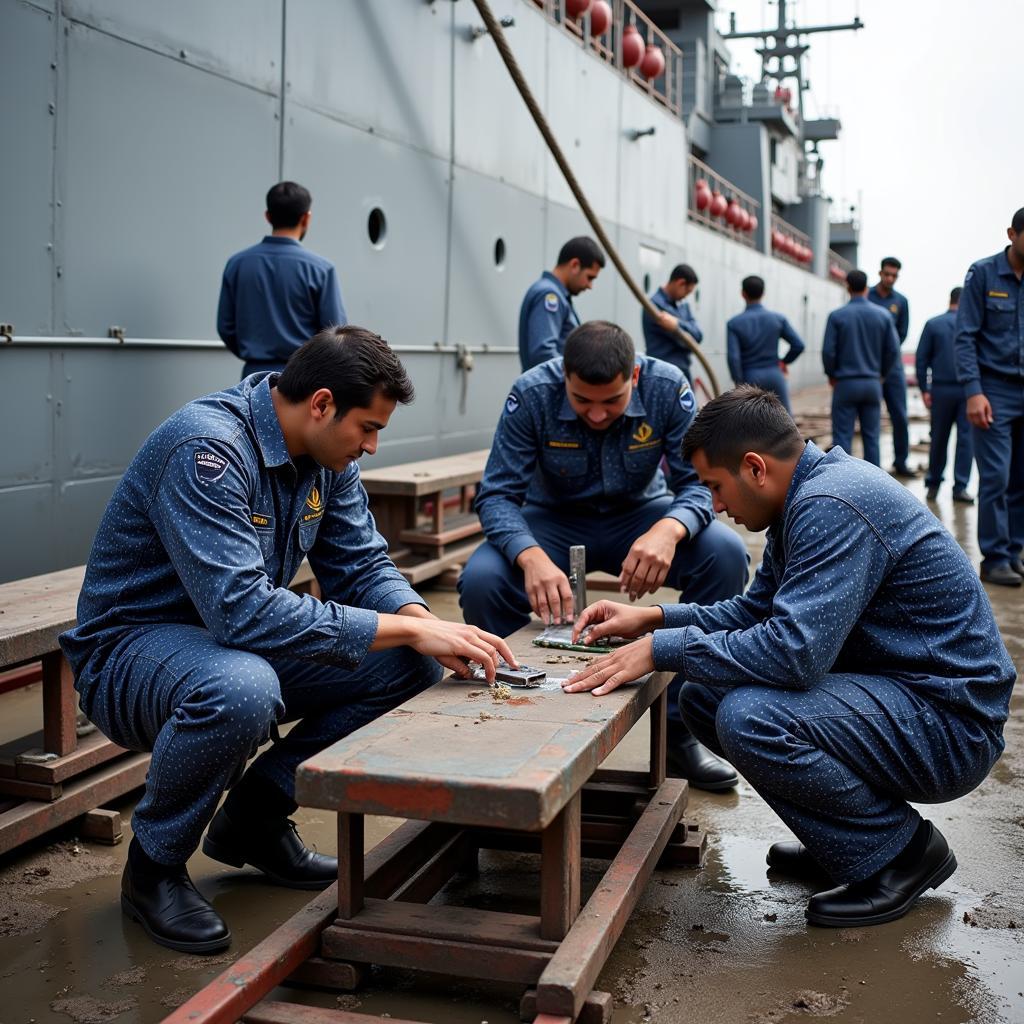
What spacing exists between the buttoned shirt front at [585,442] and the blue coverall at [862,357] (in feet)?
20.9

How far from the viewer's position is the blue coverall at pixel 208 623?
2.38 meters

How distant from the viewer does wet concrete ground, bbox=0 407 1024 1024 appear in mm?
2252

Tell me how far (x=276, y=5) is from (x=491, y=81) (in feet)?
9.44

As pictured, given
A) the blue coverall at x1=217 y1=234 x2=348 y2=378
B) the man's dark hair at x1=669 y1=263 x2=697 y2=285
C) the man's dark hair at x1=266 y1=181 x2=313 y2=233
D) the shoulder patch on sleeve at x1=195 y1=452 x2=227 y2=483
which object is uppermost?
the man's dark hair at x1=669 y1=263 x2=697 y2=285

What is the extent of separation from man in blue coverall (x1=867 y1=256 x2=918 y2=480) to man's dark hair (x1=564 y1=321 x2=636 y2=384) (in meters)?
7.43

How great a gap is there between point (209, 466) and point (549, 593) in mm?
1189

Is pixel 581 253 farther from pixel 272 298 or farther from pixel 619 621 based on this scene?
pixel 619 621

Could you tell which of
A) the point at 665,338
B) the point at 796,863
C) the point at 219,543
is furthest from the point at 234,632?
the point at 665,338

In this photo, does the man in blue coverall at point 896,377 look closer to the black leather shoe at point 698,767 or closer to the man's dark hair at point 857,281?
the man's dark hair at point 857,281

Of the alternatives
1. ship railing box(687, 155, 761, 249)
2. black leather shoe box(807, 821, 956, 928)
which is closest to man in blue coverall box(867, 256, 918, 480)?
ship railing box(687, 155, 761, 249)

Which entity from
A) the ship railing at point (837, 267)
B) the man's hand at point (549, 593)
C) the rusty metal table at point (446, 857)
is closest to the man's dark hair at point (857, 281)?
the man's hand at point (549, 593)

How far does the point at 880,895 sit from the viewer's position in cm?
262

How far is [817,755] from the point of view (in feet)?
8.23

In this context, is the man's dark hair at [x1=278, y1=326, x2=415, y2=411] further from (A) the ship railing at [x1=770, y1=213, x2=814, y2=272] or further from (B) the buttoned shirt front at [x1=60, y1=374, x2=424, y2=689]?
(A) the ship railing at [x1=770, y1=213, x2=814, y2=272]
